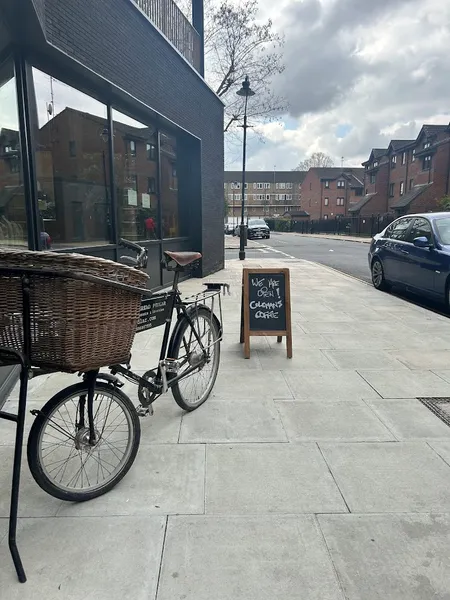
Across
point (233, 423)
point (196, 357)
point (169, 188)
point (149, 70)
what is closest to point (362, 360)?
point (233, 423)

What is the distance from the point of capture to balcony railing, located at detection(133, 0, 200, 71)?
26.7 ft

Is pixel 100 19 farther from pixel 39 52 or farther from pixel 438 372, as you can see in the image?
pixel 438 372

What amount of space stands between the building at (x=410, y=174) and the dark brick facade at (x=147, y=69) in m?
31.9

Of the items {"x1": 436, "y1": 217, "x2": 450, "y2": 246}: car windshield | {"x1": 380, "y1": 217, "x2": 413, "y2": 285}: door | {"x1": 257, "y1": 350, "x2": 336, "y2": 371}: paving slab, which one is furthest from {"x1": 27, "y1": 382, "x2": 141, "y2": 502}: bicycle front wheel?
{"x1": 380, "y1": 217, "x2": 413, "y2": 285}: door

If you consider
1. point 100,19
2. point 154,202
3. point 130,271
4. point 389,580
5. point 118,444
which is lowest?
point 389,580

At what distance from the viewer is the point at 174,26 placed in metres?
9.37

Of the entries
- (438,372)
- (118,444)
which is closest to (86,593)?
(118,444)

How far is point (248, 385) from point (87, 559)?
2261 mm

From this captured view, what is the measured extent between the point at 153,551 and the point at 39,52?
5176 mm

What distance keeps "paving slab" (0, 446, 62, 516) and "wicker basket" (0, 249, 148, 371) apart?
2.80ft

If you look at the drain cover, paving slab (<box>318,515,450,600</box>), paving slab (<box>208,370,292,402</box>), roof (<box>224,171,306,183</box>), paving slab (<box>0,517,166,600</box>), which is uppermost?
roof (<box>224,171,306,183</box>)

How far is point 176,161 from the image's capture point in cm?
1030

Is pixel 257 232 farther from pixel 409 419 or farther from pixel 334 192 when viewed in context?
pixel 334 192

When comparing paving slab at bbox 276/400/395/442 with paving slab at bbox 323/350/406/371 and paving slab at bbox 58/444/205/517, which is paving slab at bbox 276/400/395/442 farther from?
paving slab at bbox 323/350/406/371
